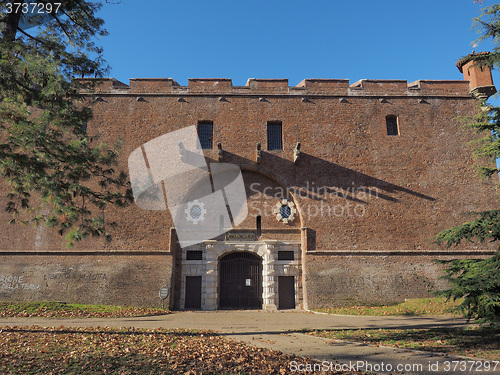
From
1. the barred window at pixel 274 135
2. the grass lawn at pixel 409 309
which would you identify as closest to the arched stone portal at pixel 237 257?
the grass lawn at pixel 409 309

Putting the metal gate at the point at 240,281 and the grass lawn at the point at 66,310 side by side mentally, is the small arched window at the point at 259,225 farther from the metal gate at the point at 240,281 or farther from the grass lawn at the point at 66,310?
the grass lawn at the point at 66,310

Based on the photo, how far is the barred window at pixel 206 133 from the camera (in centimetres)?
1970

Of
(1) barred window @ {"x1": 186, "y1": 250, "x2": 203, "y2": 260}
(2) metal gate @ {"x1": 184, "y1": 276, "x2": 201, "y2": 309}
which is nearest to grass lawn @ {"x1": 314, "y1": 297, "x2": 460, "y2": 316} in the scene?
(2) metal gate @ {"x1": 184, "y1": 276, "x2": 201, "y2": 309}

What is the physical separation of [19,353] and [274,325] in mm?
8010

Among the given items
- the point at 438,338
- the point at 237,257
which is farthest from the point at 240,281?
the point at 438,338

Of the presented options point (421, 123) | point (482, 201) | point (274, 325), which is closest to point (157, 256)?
point (274, 325)

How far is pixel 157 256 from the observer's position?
17.7m

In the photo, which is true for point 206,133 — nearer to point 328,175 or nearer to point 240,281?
point 328,175

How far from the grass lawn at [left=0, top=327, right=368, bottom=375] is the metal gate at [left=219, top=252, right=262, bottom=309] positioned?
834 cm

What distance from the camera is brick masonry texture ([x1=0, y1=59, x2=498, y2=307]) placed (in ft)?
58.4

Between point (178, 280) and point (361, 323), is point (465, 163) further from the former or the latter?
point (178, 280)

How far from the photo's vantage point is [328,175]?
1920 cm

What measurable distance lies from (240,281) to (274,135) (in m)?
8.41

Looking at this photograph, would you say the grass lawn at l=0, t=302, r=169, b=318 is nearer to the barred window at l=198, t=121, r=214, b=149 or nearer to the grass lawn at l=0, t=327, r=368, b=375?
the grass lawn at l=0, t=327, r=368, b=375
